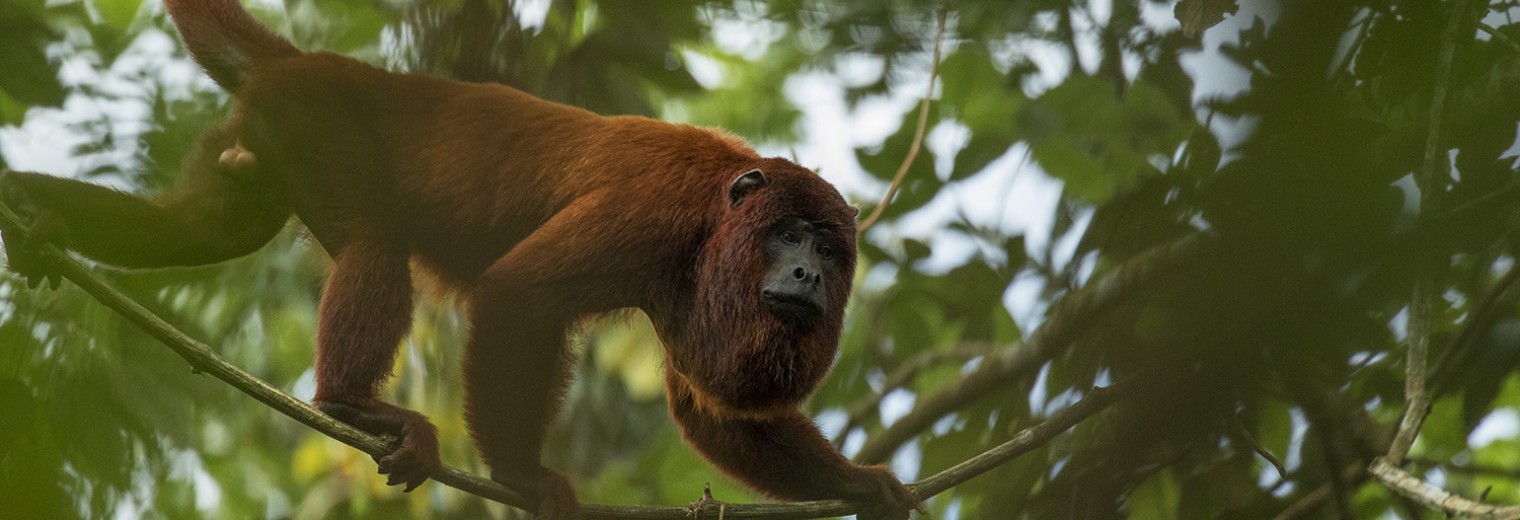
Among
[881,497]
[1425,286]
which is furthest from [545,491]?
[1425,286]

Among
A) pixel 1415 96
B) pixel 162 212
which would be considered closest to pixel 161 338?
pixel 162 212

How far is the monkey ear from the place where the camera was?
3.18m

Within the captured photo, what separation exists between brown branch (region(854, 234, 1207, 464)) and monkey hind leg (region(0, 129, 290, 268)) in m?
2.16

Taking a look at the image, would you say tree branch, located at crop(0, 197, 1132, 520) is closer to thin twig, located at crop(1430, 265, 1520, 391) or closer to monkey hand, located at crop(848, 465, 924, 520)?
monkey hand, located at crop(848, 465, 924, 520)

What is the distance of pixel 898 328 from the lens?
4.69 m

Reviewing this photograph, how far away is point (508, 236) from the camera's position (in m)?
3.37

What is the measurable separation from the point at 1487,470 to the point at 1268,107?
7.04ft

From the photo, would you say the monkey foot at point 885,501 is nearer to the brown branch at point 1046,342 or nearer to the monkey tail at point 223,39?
the brown branch at point 1046,342

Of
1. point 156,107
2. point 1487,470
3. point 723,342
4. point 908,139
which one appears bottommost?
point 1487,470

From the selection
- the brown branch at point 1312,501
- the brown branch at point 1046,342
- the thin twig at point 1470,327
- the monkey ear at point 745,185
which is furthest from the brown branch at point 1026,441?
the monkey ear at point 745,185

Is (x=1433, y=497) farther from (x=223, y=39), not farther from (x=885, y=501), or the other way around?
(x=223, y=39)

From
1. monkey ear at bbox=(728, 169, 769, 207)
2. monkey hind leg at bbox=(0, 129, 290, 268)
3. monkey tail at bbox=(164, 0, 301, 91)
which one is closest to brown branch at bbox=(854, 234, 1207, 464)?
monkey ear at bbox=(728, 169, 769, 207)

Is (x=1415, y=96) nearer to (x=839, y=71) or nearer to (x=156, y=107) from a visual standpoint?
(x=156, y=107)

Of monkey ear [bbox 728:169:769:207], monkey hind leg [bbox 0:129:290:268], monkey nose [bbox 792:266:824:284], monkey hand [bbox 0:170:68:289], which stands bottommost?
monkey nose [bbox 792:266:824:284]
